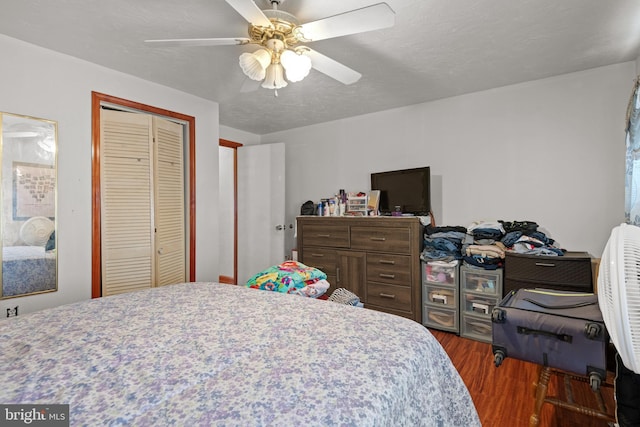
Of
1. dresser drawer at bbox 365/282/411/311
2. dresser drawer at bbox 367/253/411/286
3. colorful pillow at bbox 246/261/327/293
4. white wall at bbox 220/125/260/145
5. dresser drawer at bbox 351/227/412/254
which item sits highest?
white wall at bbox 220/125/260/145

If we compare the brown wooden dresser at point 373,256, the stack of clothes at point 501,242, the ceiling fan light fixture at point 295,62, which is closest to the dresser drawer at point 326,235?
the brown wooden dresser at point 373,256

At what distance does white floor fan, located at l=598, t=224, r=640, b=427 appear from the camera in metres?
0.93

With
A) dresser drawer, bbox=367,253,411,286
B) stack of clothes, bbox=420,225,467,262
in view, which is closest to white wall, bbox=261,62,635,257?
stack of clothes, bbox=420,225,467,262

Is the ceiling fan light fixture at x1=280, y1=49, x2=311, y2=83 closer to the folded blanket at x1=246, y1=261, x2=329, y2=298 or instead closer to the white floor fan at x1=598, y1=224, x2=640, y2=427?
the folded blanket at x1=246, y1=261, x2=329, y2=298

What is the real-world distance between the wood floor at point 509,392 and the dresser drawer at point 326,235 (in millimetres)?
1489

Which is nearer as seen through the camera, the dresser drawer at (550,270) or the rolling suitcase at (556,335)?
the rolling suitcase at (556,335)

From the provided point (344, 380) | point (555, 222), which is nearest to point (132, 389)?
point (344, 380)

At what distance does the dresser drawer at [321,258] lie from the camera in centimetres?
356

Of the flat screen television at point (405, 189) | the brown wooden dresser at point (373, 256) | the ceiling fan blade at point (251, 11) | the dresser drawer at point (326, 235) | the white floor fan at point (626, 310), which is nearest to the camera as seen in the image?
the white floor fan at point (626, 310)

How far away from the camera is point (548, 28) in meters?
1.99

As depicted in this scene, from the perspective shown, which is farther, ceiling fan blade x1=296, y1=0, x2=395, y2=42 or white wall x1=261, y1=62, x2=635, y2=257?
white wall x1=261, y1=62, x2=635, y2=257

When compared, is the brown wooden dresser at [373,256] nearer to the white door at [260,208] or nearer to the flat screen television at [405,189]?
the flat screen television at [405,189]

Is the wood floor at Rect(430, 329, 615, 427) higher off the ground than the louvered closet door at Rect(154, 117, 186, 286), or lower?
lower

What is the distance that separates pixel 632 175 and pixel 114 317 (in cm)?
321
